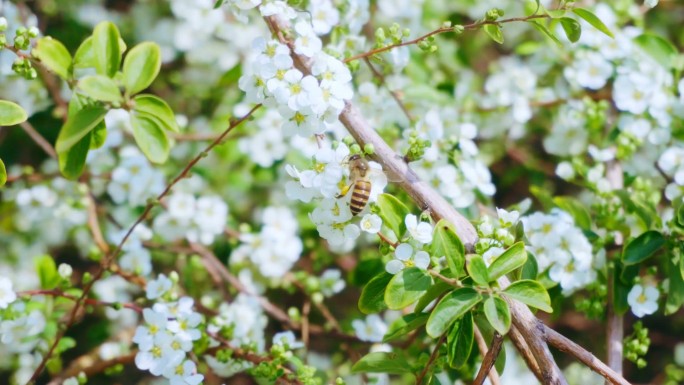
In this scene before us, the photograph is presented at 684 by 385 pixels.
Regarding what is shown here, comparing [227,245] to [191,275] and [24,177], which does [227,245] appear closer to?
[191,275]

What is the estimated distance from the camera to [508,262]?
1.88 meters

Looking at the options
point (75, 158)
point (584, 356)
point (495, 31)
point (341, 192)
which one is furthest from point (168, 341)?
point (495, 31)

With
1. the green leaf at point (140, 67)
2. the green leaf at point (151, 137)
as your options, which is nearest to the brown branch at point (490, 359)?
the green leaf at point (151, 137)

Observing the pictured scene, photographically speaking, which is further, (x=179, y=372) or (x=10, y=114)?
(x=179, y=372)

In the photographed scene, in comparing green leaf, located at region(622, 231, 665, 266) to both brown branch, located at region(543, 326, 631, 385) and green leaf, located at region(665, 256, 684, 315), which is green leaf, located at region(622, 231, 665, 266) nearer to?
green leaf, located at region(665, 256, 684, 315)

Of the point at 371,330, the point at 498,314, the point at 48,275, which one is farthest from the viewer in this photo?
the point at 371,330

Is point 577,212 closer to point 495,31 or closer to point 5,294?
point 495,31

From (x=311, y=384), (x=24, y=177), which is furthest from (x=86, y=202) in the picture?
(x=311, y=384)

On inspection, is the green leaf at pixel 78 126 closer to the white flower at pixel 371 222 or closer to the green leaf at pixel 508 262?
the white flower at pixel 371 222

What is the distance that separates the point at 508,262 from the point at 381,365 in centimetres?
61

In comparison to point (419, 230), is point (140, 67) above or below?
above

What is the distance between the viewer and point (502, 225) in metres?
2.08

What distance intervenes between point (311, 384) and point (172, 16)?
9.24 feet

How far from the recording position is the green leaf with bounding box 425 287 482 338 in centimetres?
184
